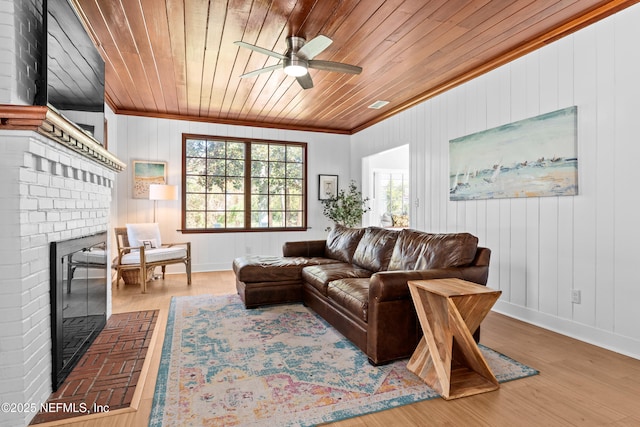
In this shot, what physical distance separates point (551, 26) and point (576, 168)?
4.07 feet

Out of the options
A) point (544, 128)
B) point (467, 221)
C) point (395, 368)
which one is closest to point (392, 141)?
point (467, 221)

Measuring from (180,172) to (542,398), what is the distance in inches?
218

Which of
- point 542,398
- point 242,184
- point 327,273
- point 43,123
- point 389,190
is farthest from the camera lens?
point 389,190

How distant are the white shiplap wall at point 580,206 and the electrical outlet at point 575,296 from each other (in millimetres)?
33

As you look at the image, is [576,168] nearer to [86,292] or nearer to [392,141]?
[392,141]

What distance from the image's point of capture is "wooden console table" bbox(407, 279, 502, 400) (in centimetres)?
203

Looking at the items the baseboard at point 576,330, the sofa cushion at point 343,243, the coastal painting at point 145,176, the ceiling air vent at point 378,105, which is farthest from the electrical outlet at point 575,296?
the coastal painting at point 145,176

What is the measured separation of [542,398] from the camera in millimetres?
2002

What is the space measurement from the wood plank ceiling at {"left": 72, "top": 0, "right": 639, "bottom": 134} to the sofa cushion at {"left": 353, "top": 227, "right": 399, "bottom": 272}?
5.99 ft

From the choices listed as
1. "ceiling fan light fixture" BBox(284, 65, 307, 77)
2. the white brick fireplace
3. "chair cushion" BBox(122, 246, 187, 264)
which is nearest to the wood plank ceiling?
"ceiling fan light fixture" BBox(284, 65, 307, 77)

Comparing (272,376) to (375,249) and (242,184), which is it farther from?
(242,184)

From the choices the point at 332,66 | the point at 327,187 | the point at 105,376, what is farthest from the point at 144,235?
the point at 332,66

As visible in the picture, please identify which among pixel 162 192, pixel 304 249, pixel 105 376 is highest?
pixel 162 192

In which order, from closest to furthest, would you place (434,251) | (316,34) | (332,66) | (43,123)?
1. (43,123)
2. (434,251)
3. (316,34)
4. (332,66)
